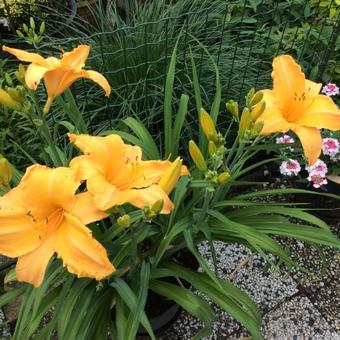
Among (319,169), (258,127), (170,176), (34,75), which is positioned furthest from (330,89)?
(34,75)

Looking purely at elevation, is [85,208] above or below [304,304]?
above

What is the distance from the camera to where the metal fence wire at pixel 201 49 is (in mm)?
2275

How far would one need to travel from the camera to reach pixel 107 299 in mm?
1440

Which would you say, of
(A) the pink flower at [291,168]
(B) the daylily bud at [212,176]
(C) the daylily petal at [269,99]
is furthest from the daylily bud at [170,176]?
(A) the pink flower at [291,168]

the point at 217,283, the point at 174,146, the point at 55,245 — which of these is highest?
the point at 55,245

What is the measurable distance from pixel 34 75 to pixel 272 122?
59 centimetres

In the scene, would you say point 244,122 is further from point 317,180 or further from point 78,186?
point 317,180

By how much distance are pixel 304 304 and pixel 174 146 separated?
97 centimetres

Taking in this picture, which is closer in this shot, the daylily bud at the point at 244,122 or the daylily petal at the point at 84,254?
the daylily petal at the point at 84,254

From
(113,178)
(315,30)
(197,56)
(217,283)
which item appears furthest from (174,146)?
(315,30)

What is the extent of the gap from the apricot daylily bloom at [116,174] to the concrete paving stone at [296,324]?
45.0 inches

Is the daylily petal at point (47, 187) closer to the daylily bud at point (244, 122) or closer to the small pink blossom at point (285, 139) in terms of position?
the daylily bud at point (244, 122)

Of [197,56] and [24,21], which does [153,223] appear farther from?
[24,21]

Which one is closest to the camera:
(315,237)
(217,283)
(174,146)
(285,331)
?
(217,283)
